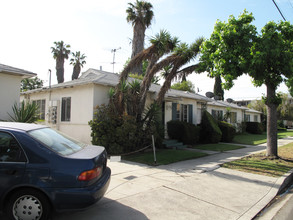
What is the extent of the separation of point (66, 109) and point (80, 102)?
4.88 ft

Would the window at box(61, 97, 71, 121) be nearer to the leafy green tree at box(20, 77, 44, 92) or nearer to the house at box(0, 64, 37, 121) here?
the house at box(0, 64, 37, 121)

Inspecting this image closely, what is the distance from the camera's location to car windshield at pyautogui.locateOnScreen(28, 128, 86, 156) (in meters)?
3.50

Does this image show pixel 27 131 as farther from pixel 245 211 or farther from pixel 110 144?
pixel 110 144

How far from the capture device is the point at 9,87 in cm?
946

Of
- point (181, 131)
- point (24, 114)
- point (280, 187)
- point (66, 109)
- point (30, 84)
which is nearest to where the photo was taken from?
point (280, 187)

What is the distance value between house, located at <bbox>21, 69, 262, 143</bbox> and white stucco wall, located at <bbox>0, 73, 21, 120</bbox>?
2.61 m

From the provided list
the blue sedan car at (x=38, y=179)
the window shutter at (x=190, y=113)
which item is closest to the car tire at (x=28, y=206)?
the blue sedan car at (x=38, y=179)

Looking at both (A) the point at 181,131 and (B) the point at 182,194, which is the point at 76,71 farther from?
(B) the point at 182,194

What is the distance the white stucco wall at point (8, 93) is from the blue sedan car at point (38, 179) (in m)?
7.04

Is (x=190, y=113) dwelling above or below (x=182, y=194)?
above

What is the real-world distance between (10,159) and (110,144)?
6.55 metres

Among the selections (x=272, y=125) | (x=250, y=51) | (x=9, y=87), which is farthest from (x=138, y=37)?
(x=272, y=125)

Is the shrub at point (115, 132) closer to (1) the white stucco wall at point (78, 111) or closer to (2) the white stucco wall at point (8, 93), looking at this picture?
(1) the white stucco wall at point (78, 111)

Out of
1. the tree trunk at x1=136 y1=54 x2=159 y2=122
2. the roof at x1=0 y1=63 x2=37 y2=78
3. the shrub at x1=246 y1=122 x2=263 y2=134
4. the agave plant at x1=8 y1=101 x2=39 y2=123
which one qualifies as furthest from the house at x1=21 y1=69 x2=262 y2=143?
the shrub at x1=246 y1=122 x2=263 y2=134
